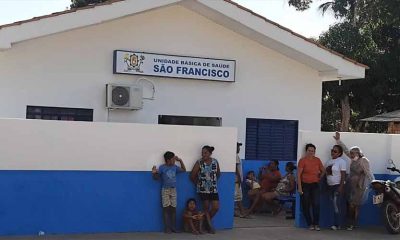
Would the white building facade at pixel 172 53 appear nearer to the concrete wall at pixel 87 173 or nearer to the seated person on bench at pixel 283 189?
the seated person on bench at pixel 283 189

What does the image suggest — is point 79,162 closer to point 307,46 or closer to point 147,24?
point 147,24

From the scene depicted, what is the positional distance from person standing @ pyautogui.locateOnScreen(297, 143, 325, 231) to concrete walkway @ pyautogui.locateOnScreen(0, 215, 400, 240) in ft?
1.02

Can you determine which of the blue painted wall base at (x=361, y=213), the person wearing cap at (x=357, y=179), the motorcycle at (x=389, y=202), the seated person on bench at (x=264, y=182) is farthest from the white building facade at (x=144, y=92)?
the motorcycle at (x=389, y=202)

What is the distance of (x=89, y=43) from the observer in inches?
476

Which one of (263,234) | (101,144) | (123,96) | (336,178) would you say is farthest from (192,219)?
(123,96)

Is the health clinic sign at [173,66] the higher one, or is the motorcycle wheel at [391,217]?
the health clinic sign at [173,66]

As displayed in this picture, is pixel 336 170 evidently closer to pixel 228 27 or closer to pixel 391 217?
pixel 391 217

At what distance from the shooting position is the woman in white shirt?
34.6 feet

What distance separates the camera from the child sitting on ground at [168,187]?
9477 millimetres

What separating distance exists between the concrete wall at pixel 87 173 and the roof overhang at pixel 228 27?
283cm

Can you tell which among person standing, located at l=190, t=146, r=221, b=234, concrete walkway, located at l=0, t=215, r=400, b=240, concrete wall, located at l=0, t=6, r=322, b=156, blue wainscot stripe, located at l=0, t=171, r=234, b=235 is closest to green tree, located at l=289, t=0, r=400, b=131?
concrete wall, located at l=0, t=6, r=322, b=156

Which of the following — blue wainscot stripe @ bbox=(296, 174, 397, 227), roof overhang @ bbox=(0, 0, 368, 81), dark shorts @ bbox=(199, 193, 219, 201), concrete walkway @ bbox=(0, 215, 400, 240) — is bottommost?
concrete walkway @ bbox=(0, 215, 400, 240)

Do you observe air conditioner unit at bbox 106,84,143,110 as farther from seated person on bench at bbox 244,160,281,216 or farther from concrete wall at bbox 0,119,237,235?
seated person on bench at bbox 244,160,281,216

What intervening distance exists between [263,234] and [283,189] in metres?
2.68
